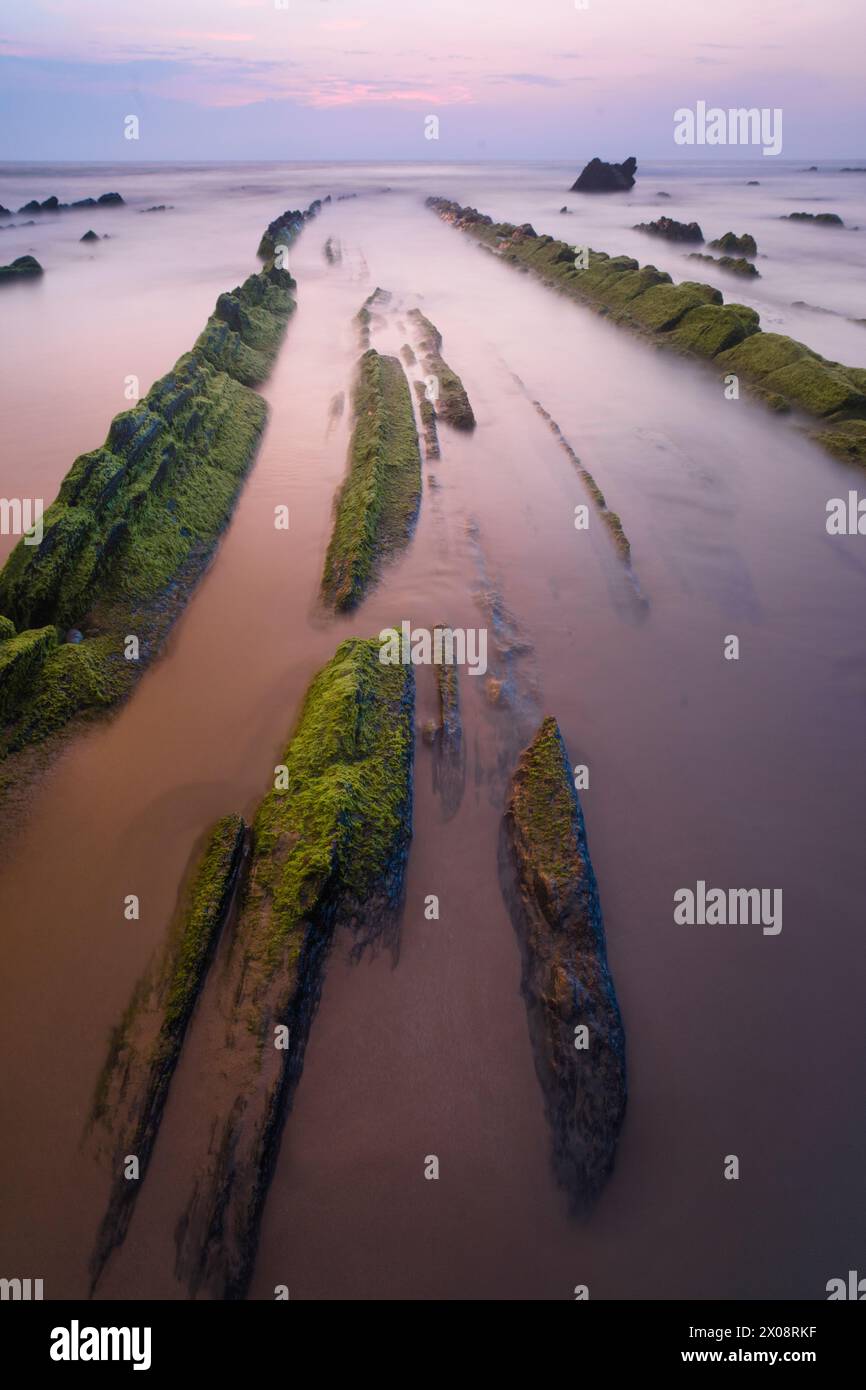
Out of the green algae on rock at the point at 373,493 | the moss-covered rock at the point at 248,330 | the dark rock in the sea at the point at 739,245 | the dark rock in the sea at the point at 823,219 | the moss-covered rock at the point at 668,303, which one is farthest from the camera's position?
the dark rock in the sea at the point at 823,219

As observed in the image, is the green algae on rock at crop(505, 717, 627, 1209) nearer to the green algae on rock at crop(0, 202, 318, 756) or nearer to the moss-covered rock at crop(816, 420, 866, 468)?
the green algae on rock at crop(0, 202, 318, 756)

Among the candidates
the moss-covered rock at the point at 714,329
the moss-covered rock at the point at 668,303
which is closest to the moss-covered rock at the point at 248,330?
the moss-covered rock at the point at 668,303

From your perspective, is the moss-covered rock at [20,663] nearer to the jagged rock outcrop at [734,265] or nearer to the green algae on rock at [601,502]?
the green algae on rock at [601,502]

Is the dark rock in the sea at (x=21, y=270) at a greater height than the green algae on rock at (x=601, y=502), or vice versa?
the dark rock in the sea at (x=21, y=270)

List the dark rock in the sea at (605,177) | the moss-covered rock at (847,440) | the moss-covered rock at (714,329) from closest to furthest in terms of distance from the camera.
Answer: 1. the moss-covered rock at (847,440)
2. the moss-covered rock at (714,329)
3. the dark rock in the sea at (605,177)

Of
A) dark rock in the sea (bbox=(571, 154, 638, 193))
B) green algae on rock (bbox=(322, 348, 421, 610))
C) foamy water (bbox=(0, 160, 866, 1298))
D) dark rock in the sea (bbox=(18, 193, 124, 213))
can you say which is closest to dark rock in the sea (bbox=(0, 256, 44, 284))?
foamy water (bbox=(0, 160, 866, 1298))
